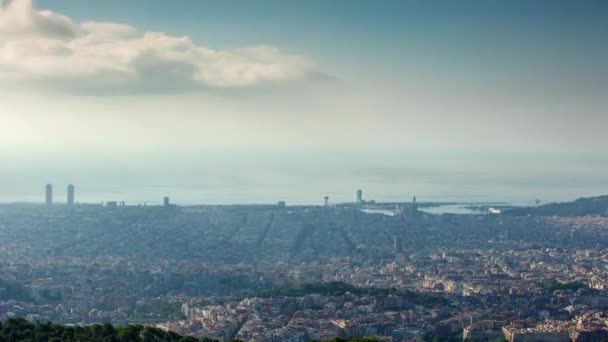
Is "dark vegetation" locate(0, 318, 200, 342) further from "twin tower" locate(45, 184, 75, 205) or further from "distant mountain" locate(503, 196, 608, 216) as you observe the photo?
"twin tower" locate(45, 184, 75, 205)

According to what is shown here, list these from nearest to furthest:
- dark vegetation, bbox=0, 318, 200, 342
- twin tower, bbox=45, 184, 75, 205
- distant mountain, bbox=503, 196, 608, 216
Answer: dark vegetation, bbox=0, 318, 200, 342 → distant mountain, bbox=503, 196, 608, 216 → twin tower, bbox=45, 184, 75, 205

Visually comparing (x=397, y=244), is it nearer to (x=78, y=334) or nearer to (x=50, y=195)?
(x=50, y=195)

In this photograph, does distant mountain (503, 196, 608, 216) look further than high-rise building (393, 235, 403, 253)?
Yes

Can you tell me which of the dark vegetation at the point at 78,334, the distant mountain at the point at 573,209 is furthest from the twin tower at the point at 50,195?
the dark vegetation at the point at 78,334

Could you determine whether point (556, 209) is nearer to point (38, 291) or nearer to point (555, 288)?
point (555, 288)

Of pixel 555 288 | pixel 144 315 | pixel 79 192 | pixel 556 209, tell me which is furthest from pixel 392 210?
pixel 144 315

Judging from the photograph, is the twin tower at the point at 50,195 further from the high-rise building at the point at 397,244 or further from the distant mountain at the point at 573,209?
the distant mountain at the point at 573,209

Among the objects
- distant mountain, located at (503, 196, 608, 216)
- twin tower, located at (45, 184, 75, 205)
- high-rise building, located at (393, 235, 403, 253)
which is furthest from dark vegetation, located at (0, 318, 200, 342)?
twin tower, located at (45, 184, 75, 205)

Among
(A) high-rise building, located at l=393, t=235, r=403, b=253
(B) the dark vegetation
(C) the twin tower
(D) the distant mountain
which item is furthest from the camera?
(C) the twin tower
